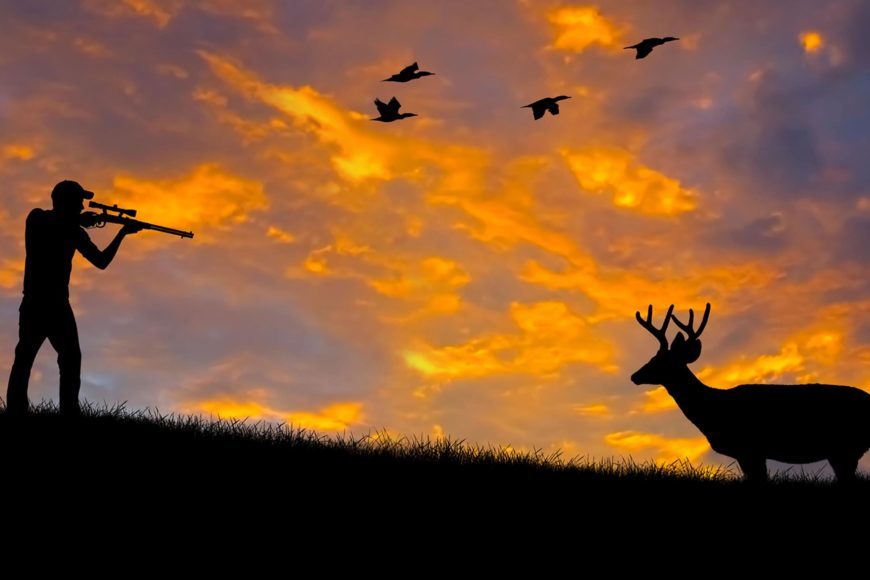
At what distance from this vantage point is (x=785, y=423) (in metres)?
13.9

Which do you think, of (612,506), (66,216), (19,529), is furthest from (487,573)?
(66,216)

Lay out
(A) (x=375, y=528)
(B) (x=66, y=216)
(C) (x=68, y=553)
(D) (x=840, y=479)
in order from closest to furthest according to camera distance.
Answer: (C) (x=68, y=553) → (A) (x=375, y=528) → (B) (x=66, y=216) → (D) (x=840, y=479)

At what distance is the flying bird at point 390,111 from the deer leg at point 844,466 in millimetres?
7681

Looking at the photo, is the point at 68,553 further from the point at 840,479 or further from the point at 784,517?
the point at 840,479

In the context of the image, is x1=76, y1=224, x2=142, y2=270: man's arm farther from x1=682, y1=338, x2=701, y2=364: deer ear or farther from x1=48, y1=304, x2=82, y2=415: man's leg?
x1=682, y1=338, x2=701, y2=364: deer ear

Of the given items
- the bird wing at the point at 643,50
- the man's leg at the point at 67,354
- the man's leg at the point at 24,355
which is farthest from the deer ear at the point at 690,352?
the man's leg at the point at 24,355

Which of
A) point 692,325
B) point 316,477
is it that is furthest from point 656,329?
point 316,477

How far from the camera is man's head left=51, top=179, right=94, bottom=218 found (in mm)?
10805

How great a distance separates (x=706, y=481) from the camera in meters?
12.0

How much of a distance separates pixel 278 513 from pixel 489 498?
7.31 feet

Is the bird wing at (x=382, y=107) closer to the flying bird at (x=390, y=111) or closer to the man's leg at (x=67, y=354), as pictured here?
the flying bird at (x=390, y=111)

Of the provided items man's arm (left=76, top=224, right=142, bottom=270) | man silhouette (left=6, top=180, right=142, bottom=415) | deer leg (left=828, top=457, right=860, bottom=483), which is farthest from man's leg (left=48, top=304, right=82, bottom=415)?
deer leg (left=828, top=457, right=860, bottom=483)

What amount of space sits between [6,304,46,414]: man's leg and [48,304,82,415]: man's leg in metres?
0.15

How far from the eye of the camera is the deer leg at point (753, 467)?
13.4 metres
